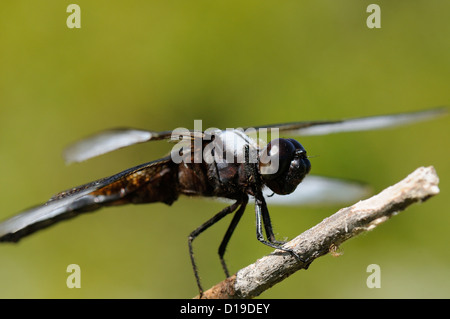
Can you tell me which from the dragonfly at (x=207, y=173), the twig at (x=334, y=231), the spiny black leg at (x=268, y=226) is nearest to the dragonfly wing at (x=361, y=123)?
the dragonfly at (x=207, y=173)

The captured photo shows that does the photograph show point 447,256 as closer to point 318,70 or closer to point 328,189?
point 328,189

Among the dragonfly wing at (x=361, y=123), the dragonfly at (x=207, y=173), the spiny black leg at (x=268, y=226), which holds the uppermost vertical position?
the dragonfly wing at (x=361, y=123)

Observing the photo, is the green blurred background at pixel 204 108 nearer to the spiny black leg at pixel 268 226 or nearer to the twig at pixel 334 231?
the spiny black leg at pixel 268 226

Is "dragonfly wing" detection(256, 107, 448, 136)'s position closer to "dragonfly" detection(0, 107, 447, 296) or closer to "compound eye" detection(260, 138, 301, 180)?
"dragonfly" detection(0, 107, 447, 296)

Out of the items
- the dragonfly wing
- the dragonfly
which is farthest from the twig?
the dragonfly wing

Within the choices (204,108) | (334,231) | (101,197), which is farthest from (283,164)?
(204,108)
